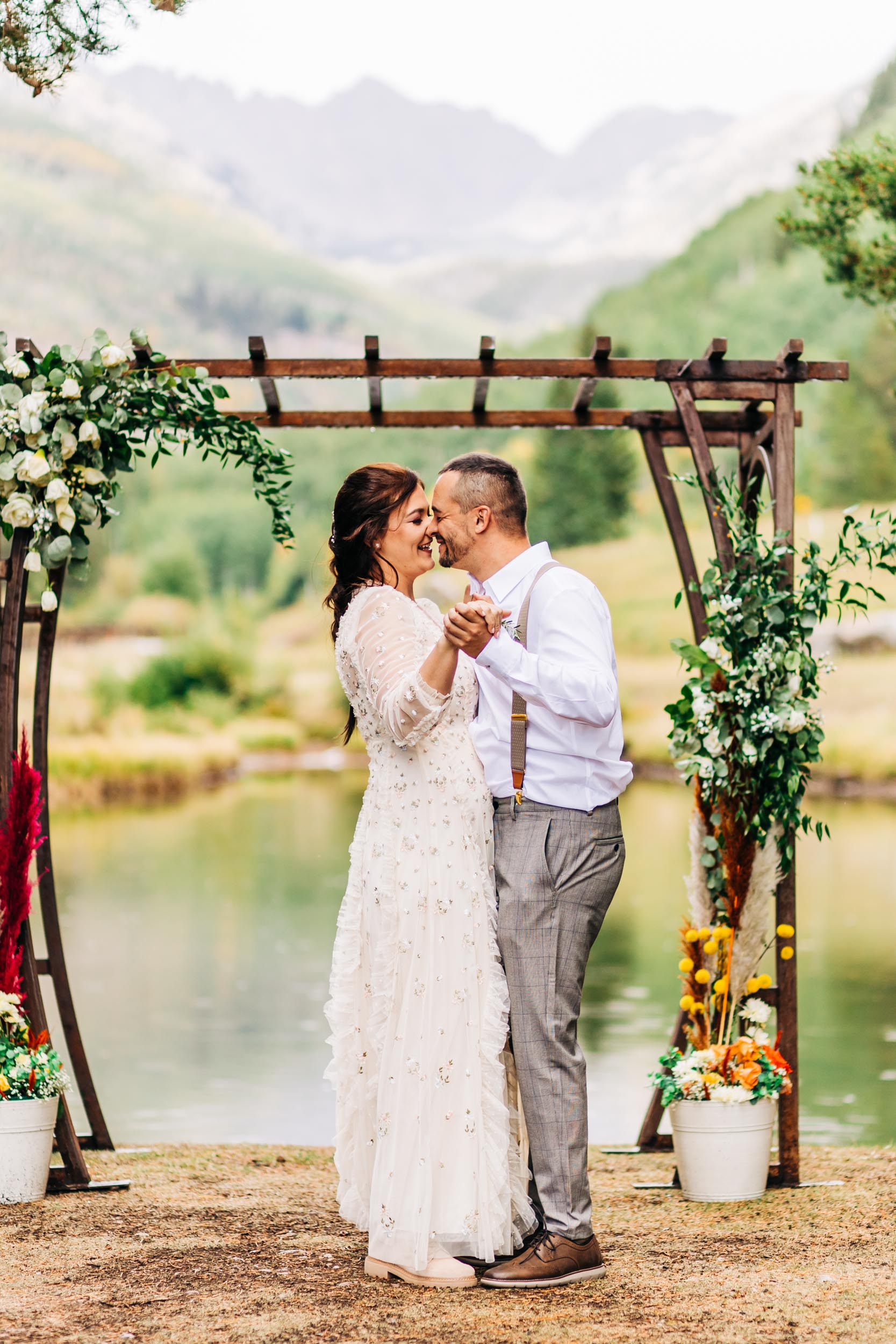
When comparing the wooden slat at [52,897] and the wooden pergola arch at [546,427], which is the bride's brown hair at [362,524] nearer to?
the wooden pergola arch at [546,427]

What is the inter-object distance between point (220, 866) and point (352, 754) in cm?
1823

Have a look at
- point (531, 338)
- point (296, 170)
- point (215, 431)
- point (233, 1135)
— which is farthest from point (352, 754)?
point (296, 170)

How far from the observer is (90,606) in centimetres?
6444

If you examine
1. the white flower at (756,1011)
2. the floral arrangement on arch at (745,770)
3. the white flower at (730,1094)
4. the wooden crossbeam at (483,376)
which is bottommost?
the white flower at (730,1094)

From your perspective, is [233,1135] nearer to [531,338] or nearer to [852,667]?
[852,667]

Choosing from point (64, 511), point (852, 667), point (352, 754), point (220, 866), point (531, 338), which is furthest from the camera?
point (531, 338)

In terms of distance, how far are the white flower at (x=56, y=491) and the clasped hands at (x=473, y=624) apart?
1.83 m

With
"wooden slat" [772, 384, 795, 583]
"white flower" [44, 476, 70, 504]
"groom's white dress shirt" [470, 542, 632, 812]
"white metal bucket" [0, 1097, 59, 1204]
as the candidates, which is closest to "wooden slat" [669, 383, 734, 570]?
"wooden slat" [772, 384, 795, 583]

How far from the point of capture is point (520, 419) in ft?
18.0

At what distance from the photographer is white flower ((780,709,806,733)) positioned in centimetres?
458

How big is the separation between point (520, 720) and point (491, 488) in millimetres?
566

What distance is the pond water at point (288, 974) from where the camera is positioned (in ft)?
26.0

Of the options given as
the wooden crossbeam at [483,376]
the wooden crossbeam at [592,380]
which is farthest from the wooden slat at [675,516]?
the wooden crossbeam at [483,376]

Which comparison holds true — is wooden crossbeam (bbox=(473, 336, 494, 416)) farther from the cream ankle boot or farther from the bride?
the cream ankle boot
